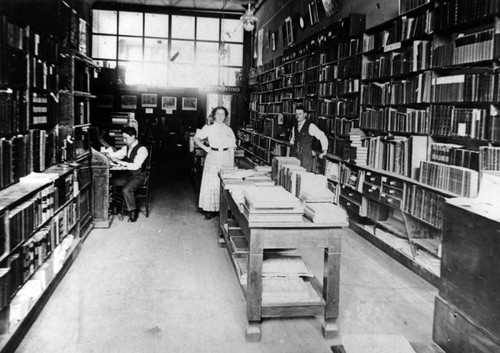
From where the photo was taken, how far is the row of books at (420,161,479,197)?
3.86 meters

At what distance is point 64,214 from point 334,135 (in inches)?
156

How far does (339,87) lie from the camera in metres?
6.81

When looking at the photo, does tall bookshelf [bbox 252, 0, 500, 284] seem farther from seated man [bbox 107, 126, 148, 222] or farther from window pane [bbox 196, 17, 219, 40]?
window pane [bbox 196, 17, 219, 40]

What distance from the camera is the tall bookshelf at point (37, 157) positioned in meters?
3.04

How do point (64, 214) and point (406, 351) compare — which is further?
point (64, 214)

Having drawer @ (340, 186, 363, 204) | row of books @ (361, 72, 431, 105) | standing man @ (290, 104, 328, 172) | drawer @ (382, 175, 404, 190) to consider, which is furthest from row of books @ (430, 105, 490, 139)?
standing man @ (290, 104, 328, 172)

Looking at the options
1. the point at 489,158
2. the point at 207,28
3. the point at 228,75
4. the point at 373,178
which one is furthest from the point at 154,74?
the point at 489,158

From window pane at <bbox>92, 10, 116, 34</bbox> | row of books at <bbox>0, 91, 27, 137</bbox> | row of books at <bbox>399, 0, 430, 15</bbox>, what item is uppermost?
window pane at <bbox>92, 10, 116, 34</bbox>

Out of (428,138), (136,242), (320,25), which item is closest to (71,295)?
(136,242)

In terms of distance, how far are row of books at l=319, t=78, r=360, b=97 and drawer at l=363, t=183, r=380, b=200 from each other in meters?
1.37

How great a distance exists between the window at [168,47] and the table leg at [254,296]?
11465mm

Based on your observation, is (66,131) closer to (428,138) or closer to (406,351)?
(428,138)

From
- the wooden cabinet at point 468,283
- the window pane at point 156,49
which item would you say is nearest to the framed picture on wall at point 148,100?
the window pane at point 156,49

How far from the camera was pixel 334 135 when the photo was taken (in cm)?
698
